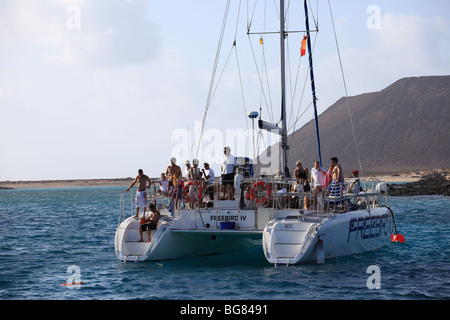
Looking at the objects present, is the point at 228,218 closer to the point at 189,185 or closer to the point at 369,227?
the point at 189,185

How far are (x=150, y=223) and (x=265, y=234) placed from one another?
10.9 ft

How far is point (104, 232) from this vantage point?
104 feet

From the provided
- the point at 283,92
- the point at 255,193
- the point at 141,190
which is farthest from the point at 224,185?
the point at 283,92

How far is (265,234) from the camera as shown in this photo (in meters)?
16.8

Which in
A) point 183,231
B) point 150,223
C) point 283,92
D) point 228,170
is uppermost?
point 283,92

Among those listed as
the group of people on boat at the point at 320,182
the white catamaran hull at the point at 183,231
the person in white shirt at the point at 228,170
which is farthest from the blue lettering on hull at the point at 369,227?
the person in white shirt at the point at 228,170

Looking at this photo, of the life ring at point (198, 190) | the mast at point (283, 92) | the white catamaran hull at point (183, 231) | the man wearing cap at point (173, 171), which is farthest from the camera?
the mast at point (283, 92)

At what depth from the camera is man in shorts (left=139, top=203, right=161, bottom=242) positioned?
59.0 ft

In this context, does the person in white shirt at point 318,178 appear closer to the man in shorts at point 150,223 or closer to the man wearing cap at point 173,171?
the man wearing cap at point 173,171

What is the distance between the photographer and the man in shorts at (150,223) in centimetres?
1797

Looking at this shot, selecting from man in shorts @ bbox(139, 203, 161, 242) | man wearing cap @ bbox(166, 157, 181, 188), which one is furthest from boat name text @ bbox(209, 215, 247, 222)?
man wearing cap @ bbox(166, 157, 181, 188)
